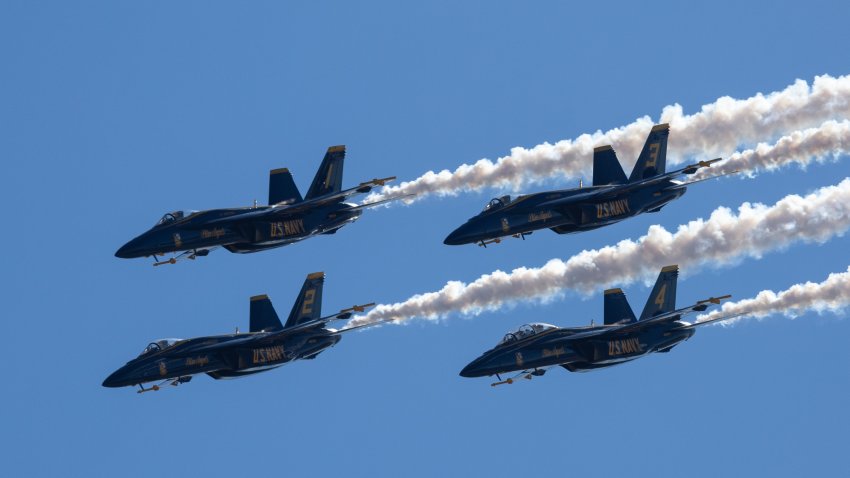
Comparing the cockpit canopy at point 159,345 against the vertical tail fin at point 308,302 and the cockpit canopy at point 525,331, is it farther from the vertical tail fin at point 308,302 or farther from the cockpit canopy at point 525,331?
the cockpit canopy at point 525,331

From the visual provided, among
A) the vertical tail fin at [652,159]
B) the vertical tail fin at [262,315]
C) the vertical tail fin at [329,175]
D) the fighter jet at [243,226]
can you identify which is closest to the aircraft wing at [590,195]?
the vertical tail fin at [652,159]

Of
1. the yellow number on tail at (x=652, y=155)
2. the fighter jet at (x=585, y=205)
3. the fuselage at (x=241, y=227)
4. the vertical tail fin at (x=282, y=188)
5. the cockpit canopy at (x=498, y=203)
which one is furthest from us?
the vertical tail fin at (x=282, y=188)

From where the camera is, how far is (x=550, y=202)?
115m

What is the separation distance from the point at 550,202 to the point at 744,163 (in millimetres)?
9263

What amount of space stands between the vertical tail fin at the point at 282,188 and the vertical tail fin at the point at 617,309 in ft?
51.7

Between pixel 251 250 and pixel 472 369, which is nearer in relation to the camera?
pixel 472 369

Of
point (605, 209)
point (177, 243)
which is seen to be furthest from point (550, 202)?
point (177, 243)

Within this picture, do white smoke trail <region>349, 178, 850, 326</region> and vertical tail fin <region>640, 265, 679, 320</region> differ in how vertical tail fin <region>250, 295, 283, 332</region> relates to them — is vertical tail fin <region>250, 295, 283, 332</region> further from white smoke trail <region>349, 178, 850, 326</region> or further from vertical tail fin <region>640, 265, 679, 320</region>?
vertical tail fin <region>640, 265, 679, 320</region>

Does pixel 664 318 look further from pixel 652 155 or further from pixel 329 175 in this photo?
pixel 329 175

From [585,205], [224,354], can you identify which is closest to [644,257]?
[585,205]

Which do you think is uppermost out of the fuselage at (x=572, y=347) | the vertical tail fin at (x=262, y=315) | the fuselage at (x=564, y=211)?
the fuselage at (x=564, y=211)

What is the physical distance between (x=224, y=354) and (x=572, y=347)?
16221 millimetres

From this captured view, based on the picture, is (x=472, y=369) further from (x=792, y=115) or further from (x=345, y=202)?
(x=792, y=115)

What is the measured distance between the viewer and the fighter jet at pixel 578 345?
11106 cm
